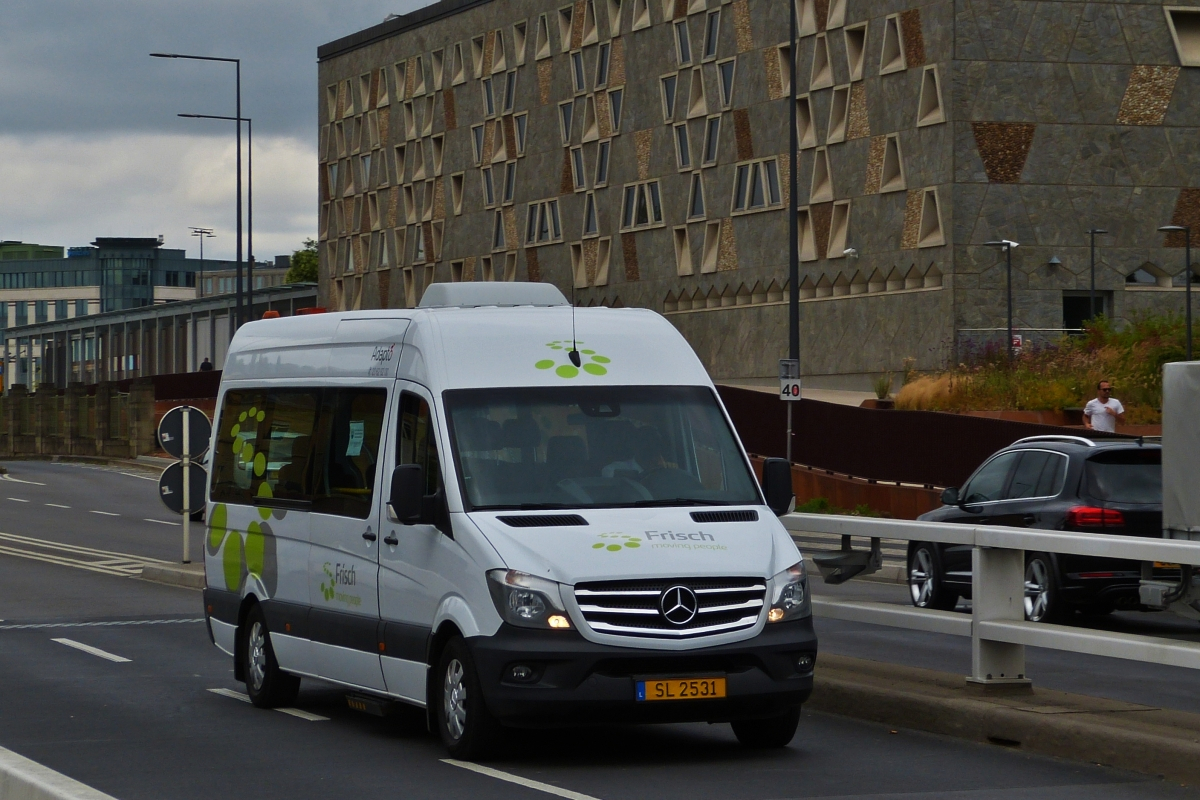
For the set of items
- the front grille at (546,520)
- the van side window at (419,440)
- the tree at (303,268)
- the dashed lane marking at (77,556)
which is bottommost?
the dashed lane marking at (77,556)

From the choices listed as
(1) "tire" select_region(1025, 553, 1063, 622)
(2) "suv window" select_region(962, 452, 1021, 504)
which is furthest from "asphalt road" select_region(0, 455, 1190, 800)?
(2) "suv window" select_region(962, 452, 1021, 504)

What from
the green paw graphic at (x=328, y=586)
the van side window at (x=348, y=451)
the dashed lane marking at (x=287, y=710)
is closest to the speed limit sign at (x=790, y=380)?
the dashed lane marking at (x=287, y=710)

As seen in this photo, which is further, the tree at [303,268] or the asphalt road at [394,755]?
the tree at [303,268]

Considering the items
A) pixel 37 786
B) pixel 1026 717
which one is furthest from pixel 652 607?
Answer: pixel 37 786

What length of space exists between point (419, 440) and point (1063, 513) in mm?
8556

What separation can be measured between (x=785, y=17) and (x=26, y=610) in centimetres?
4220

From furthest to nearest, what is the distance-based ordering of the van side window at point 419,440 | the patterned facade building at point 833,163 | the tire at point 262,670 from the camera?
the patterned facade building at point 833,163
the tire at point 262,670
the van side window at point 419,440

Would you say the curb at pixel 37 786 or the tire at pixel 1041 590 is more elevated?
the curb at pixel 37 786

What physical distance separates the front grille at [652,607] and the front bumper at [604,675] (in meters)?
0.09

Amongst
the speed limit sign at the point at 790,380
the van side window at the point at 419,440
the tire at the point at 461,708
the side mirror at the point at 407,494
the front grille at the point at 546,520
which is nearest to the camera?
the tire at the point at 461,708

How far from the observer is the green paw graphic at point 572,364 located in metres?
10.7

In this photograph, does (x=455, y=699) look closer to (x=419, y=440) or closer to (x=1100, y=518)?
(x=419, y=440)

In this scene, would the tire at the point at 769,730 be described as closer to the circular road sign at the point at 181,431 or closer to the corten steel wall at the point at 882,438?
the circular road sign at the point at 181,431

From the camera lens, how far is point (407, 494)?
33.0 ft
